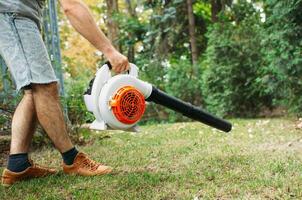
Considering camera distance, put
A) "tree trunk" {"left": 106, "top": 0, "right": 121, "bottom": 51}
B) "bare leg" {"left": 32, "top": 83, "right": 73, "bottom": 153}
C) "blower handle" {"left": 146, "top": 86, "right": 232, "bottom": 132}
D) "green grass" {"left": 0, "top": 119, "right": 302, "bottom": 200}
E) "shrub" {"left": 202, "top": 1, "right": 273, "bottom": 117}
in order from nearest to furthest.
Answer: "green grass" {"left": 0, "top": 119, "right": 302, "bottom": 200}
"bare leg" {"left": 32, "top": 83, "right": 73, "bottom": 153}
"blower handle" {"left": 146, "top": 86, "right": 232, "bottom": 132}
"shrub" {"left": 202, "top": 1, "right": 273, "bottom": 117}
"tree trunk" {"left": 106, "top": 0, "right": 121, "bottom": 51}

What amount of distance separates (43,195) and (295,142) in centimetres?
238

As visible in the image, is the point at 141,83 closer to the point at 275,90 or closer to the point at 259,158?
the point at 259,158

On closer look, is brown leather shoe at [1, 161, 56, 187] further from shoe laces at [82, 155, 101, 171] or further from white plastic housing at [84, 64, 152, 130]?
white plastic housing at [84, 64, 152, 130]

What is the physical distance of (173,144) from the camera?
4352mm

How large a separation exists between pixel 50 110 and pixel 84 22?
1.94ft

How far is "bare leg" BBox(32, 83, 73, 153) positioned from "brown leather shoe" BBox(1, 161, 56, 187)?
0.24m

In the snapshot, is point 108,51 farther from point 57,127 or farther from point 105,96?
point 57,127

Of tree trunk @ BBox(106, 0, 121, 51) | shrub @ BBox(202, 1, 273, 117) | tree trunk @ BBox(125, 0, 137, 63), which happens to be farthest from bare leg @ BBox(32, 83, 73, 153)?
tree trunk @ BBox(106, 0, 121, 51)

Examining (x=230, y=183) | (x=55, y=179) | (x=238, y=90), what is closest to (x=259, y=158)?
(x=230, y=183)

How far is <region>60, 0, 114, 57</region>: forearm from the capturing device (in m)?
2.71

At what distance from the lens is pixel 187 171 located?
117 inches

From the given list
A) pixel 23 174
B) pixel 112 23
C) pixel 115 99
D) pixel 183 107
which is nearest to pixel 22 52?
pixel 115 99

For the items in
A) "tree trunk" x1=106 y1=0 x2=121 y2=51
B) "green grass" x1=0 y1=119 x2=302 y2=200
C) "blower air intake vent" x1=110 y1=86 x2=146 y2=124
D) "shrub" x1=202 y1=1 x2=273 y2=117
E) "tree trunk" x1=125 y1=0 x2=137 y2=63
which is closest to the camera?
"green grass" x1=0 y1=119 x2=302 y2=200

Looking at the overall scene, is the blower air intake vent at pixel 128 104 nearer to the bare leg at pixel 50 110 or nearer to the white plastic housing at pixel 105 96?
the white plastic housing at pixel 105 96
